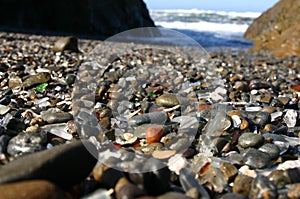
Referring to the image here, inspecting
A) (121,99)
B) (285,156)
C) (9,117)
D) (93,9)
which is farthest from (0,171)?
(93,9)

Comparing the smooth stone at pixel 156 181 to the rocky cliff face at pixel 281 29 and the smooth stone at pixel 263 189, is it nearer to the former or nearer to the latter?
the smooth stone at pixel 263 189

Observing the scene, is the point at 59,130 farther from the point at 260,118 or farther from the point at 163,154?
the point at 260,118

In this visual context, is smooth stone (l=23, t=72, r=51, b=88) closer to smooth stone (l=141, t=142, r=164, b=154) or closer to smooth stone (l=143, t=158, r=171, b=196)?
smooth stone (l=141, t=142, r=164, b=154)

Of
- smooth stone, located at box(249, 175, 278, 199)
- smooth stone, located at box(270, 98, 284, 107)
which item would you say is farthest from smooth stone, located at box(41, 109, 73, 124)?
smooth stone, located at box(270, 98, 284, 107)

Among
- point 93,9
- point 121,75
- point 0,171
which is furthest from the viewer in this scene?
point 93,9

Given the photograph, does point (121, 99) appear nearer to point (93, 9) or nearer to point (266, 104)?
point (266, 104)

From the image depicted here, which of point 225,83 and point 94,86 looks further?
point 225,83

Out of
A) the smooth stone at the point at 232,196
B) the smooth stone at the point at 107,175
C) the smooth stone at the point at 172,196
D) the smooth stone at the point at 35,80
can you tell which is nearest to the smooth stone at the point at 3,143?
the smooth stone at the point at 107,175
